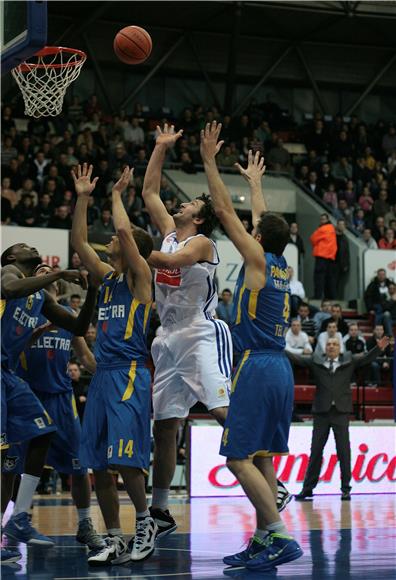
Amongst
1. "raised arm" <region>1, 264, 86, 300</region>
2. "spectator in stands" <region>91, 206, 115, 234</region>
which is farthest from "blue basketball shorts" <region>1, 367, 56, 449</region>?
"spectator in stands" <region>91, 206, 115, 234</region>

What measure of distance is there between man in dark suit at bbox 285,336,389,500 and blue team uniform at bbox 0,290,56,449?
21.1ft

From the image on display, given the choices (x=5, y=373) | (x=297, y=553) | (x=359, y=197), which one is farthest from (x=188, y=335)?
(x=359, y=197)

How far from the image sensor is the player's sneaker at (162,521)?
24.8 feet

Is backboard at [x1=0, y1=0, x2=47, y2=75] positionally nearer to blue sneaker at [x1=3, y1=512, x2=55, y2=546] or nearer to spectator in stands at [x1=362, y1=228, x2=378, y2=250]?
blue sneaker at [x1=3, y1=512, x2=55, y2=546]

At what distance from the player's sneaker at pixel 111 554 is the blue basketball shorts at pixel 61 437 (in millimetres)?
967

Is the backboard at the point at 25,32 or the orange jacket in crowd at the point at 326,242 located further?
the orange jacket in crowd at the point at 326,242

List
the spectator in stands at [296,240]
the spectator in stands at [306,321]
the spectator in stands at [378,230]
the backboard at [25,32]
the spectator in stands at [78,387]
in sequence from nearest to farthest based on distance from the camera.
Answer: the backboard at [25,32]
the spectator in stands at [78,387]
the spectator in stands at [306,321]
the spectator in stands at [296,240]
the spectator in stands at [378,230]

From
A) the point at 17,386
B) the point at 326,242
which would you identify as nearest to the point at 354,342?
the point at 326,242

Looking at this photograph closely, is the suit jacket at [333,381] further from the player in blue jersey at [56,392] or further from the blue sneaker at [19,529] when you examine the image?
the blue sneaker at [19,529]

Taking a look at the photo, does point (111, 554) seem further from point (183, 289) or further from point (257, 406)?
point (183, 289)

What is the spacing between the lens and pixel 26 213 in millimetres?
18891

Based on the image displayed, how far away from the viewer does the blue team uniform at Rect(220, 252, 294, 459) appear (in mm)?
6902

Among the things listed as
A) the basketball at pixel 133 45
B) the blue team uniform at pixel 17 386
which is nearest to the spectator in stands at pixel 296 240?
Answer: the basketball at pixel 133 45

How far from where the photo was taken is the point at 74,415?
8094mm
